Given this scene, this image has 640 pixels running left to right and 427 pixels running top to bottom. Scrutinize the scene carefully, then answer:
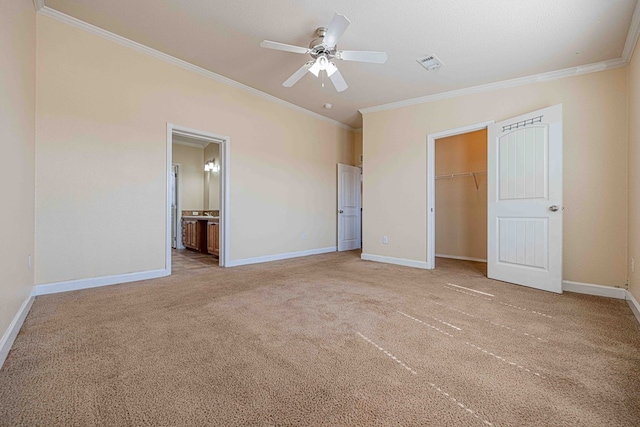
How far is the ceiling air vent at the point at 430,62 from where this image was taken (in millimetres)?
3374

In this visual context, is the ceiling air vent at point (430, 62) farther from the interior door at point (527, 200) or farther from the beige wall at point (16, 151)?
the beige wall at point (16, 151)

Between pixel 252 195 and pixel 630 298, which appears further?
pixel 252 195

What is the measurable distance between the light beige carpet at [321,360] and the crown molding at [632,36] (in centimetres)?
252

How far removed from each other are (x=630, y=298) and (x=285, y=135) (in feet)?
16.0

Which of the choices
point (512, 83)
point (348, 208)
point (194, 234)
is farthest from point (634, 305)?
point (194, 234)

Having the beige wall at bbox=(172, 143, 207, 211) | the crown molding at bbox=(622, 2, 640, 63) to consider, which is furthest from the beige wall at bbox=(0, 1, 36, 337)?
the crown molding at bbox=(622, 2, 640, 63)

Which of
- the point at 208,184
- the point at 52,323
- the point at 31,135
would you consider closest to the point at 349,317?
the point at 52,323

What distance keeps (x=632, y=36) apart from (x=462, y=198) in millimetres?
3038

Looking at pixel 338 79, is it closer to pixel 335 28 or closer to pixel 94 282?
pixel 335 28

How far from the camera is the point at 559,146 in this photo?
316cm

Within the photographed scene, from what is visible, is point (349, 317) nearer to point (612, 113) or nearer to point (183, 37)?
point (183, 37)

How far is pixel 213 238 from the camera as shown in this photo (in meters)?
5.43

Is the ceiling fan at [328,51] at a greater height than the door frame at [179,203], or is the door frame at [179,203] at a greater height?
the ceiling fan at [328,51]

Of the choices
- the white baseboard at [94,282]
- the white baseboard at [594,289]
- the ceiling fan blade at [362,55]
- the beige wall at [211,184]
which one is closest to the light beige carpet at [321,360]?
the white baseboard at [94,282]
